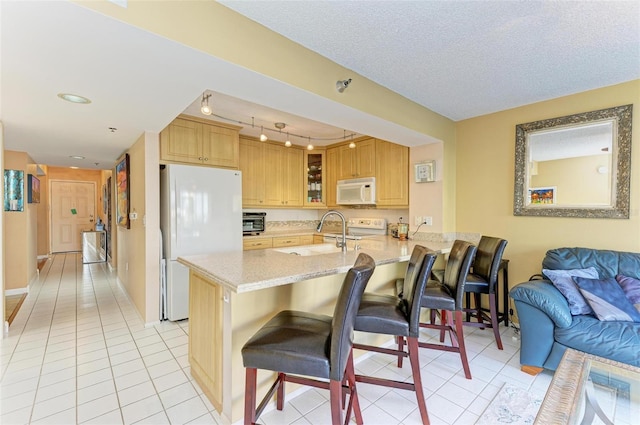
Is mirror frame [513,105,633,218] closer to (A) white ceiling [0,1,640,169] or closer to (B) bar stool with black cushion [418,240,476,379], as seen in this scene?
(A) white ceiling [0,1,640,169]

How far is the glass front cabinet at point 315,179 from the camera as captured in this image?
16.2 feet

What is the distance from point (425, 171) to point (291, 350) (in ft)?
9.27

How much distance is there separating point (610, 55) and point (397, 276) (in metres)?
2.33

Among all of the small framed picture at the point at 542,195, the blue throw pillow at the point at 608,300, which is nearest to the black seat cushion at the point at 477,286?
the blue throw pillow at the point at 608,300

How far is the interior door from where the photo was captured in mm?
7766

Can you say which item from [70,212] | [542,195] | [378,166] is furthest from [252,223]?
[70,212]

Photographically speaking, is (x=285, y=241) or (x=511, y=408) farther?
(x=285, y=241)

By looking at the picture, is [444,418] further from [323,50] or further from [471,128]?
[471,128]

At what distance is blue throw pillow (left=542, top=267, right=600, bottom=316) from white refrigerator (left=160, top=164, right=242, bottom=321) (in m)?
3.34

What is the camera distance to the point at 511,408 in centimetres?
177

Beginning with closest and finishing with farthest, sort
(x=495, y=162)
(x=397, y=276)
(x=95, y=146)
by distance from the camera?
(x=397, y=276) < (x=495, y=162) < (x=95, y=146)

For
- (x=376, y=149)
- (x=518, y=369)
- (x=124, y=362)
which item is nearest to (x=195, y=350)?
(x=124, y=362)

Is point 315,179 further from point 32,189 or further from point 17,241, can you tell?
point 32,189

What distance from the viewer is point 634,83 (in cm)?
238
